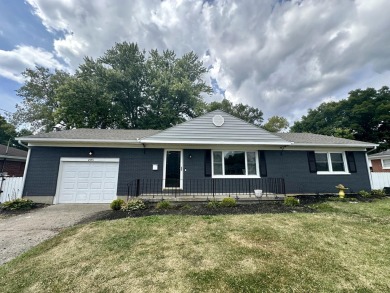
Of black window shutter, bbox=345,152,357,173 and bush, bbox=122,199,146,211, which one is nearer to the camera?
bush, bbox=122,199,146,211

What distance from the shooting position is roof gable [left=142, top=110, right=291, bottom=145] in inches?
349

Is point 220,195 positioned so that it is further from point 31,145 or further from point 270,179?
point 31,145

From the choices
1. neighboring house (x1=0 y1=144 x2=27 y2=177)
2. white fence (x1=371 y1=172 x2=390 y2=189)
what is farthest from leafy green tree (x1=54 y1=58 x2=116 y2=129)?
white fence (x1=371 y1=172 x2=390 y2=189)

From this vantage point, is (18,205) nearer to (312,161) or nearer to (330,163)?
(312,161)

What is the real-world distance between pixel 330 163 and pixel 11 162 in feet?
79.7

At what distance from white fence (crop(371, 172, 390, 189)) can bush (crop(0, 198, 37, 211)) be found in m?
→ 18.0

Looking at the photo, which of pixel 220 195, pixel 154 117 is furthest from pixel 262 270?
pixel 154 117

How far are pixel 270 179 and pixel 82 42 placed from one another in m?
19.2

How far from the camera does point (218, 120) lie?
957 cm

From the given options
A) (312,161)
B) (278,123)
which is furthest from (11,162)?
(278,123)

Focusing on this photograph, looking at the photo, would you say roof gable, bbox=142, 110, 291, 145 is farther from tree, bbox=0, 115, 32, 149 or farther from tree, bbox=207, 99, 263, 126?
tree, bbox=0, 115, 32, 149

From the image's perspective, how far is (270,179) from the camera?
9.21 meters

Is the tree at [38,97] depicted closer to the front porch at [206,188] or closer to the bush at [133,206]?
the front porch at [206,188]

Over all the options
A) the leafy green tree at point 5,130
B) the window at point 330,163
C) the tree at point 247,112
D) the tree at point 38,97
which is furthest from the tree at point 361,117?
the leafy green tree at point 5,130
